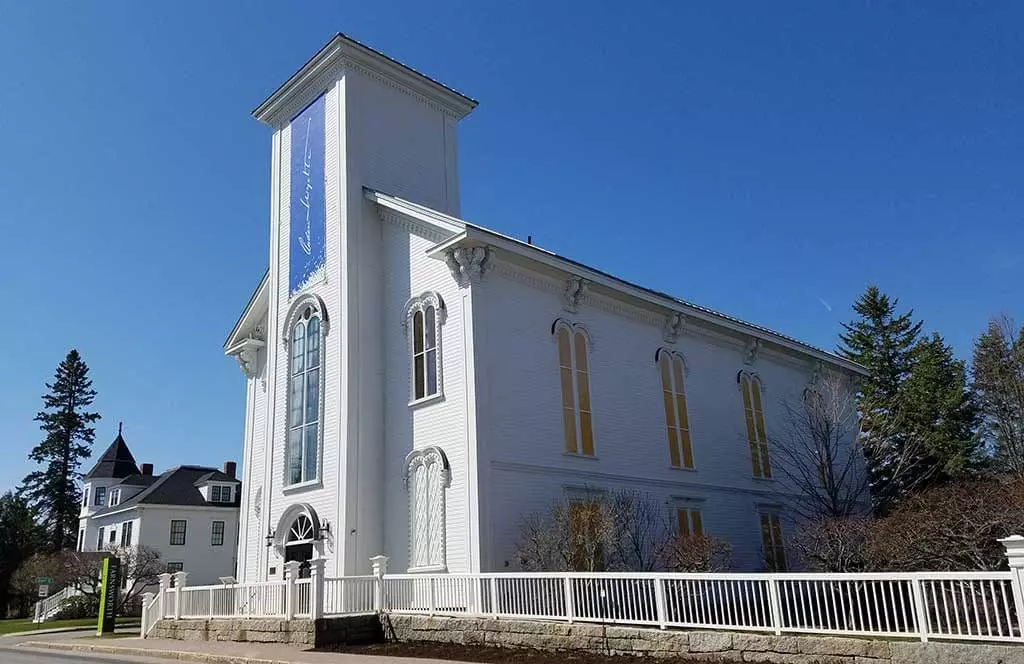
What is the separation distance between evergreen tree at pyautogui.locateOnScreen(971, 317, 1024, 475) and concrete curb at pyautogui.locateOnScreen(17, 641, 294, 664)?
28.2 metres

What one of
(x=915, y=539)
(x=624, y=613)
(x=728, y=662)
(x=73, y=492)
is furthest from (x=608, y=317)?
(x=73, y=492)

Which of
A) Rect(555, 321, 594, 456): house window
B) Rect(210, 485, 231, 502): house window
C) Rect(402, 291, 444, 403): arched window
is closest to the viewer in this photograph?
Rect(402, 291, 444, 403): arched window

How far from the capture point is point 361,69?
26.2 meters

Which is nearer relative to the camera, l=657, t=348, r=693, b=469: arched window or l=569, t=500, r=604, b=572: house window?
l=569, t=500, r=604, b=572: house window

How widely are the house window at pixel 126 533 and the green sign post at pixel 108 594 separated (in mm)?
23519

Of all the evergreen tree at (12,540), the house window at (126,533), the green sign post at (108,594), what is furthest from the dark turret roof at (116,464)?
the green sign post at (108,594)

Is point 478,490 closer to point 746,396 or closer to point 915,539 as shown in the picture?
point 915,539

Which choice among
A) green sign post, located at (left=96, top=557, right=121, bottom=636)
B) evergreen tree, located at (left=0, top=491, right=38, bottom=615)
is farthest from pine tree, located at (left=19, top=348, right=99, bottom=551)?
green sign post, located at (left=96, top=557, right=121, bottom=636)

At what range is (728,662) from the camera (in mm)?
12125

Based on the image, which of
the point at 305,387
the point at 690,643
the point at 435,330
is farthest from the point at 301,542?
the point at 690,643

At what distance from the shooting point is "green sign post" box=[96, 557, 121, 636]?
89.3ft

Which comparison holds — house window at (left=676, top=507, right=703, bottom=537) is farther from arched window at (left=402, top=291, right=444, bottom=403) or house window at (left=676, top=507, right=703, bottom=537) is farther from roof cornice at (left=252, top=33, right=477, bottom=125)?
roof cornice at (left=252, top=33, right=477, bottom=125)

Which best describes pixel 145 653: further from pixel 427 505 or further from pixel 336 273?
pixel 336 273

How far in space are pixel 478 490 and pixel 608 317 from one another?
7633 millimetres
